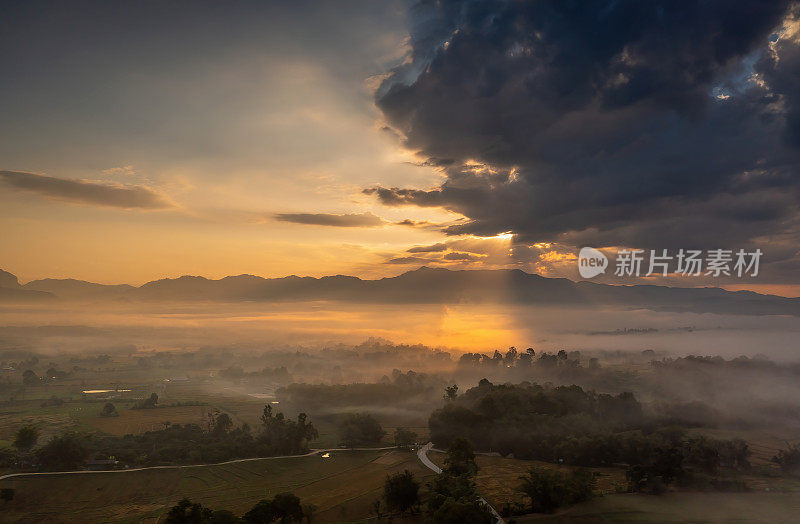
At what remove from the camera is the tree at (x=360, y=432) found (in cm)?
10169

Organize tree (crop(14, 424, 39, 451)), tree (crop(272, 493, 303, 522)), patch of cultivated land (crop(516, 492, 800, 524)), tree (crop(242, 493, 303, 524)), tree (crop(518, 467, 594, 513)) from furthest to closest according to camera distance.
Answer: tree (crop(14, 424, 39, 451)) < tree (crop(518, 467, 594, 513)) < tree (crop(272, 493, 303, 522)) < tree (crop(242, 493, 303, 524)) < patch of cultivated land (crop(516, 492, 800, 524))

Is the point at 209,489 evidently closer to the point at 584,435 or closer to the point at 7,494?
the point at 7,494

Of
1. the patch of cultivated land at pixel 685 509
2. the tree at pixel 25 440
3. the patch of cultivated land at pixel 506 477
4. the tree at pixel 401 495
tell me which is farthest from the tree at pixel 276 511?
the tree at pixel 25 440

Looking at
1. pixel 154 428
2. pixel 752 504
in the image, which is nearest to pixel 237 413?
pixel 154 428

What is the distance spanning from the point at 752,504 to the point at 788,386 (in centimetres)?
9984

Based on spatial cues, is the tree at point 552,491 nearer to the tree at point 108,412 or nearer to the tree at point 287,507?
the tree at point 287,507

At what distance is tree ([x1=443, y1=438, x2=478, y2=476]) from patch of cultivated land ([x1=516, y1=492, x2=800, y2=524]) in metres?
10.9

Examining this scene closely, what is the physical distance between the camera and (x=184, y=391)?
187625mm

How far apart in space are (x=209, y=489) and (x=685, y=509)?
71.7 metres

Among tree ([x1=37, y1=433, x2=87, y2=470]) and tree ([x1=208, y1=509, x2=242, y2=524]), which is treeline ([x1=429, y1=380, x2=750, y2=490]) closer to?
tree ([x1=208, y1=509, x2=242, y2=524])

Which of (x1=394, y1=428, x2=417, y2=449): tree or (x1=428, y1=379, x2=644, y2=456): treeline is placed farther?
(x1=394, y1=428, x2=417, y2=449): tree

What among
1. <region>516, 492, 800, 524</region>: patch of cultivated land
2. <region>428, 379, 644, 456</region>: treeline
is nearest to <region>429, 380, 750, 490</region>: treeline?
<region>428, 379, 644, 456</region>: treeline

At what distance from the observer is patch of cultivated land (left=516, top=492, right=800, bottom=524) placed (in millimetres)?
50562

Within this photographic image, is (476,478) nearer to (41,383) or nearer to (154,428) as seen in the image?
(154,428)
